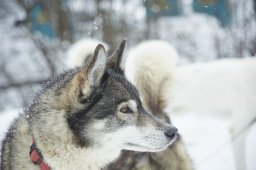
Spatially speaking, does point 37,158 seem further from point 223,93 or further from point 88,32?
point 88,32

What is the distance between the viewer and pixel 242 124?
4.70 metres

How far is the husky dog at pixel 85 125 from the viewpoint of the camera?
246 cm

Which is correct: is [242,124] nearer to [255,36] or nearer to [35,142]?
[35,142]

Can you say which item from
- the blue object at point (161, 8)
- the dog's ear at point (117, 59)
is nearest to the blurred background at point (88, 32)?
the blue object at point (161, 8)

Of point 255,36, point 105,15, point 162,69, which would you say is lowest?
point 255,36

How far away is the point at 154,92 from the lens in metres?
3.48

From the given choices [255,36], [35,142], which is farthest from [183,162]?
[255,36]

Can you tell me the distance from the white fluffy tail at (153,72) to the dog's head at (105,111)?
2.47 ft

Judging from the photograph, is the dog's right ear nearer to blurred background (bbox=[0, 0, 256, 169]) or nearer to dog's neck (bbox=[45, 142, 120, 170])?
dog's neck (bbox=[45, 142, 120, 170])

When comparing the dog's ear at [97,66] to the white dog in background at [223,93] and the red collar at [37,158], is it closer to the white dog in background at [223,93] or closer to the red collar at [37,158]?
the red collar at [37,158]

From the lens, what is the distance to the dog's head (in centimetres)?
248

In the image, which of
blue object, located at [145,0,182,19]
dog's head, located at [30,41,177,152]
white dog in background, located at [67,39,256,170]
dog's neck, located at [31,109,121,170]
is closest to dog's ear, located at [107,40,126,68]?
dog's head, located at [30,41,177,152]

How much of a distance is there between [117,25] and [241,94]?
426cm

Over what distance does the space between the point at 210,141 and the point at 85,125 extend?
10.2ft
